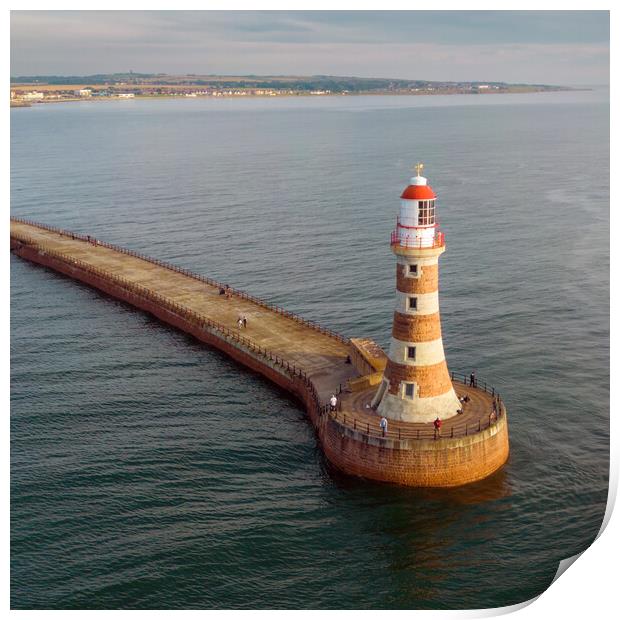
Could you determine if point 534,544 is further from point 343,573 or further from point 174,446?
point 174,446

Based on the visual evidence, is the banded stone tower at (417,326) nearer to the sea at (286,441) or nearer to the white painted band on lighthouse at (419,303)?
the white painted band on lighthouse at (419,303)

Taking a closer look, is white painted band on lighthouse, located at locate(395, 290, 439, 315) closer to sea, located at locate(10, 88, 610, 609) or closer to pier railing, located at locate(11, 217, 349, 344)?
sea, located at locate(10, 88, 610, 609)

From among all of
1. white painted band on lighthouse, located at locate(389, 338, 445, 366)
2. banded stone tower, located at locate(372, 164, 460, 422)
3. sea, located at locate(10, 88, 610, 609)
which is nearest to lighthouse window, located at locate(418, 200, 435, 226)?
banded stone tower, located at locate(372, 164, 460, 422)

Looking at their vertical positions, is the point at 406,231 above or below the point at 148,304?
above

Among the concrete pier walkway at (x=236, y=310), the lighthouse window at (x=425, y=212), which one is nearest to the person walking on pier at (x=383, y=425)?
the concrete pier walkway at (x=236, y=310)

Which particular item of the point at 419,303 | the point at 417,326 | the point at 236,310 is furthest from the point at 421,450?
the point at 236,310

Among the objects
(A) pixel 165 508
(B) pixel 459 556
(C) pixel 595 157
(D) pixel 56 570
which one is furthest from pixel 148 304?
(C) pixel 595 157
